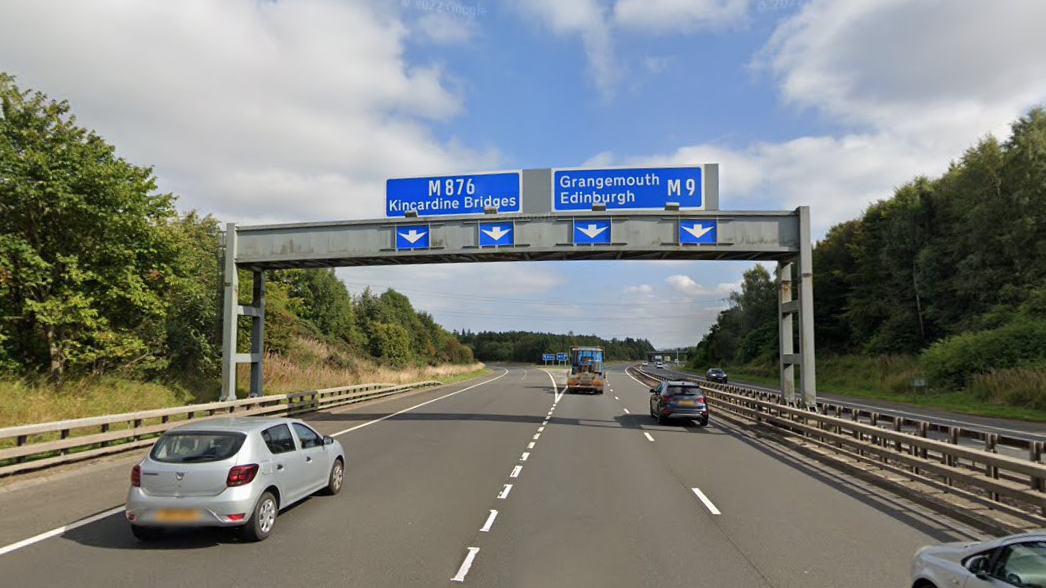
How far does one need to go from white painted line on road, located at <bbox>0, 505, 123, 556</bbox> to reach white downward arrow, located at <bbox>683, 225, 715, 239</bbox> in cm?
1685

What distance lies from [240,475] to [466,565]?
2927 millimetres

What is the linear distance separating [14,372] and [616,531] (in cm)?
1860

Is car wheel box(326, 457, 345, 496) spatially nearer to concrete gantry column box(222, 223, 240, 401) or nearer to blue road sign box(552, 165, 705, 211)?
blue road sign box(552, 165, 705, 211)

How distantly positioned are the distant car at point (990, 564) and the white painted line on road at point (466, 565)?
13.0 feet

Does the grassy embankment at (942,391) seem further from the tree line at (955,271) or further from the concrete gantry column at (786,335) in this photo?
the concrete gantry column at (786,335)

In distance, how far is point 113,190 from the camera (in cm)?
1886

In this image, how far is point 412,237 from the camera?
21.8 m

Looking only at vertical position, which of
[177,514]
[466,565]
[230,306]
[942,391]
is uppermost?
[230,306]

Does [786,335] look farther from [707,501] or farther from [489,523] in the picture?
[489,523]

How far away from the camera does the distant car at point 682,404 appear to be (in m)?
22.0

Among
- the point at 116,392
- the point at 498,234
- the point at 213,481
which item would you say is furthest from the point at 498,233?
the point at 213,481

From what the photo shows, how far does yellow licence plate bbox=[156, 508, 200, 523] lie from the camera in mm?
7137

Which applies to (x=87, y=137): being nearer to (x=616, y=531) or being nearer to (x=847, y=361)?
(x=616, y=531)

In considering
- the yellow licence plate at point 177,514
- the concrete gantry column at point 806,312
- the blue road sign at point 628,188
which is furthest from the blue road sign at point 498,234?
the yellow licence plate at point 177,514
